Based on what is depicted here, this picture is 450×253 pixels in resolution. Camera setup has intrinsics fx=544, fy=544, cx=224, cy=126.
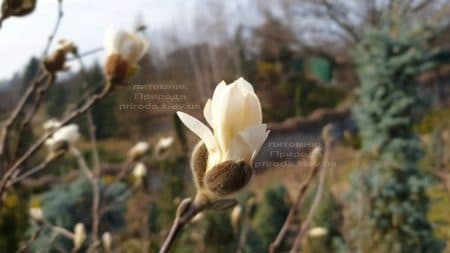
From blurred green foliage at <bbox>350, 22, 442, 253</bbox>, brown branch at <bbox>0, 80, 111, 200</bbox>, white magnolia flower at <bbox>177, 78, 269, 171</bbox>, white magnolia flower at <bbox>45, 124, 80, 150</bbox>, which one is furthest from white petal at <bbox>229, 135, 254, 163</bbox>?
blurred green foliage at <bbox>350, 22, 442, 253</bbox>

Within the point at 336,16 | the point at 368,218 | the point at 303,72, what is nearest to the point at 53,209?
the point at 368,218

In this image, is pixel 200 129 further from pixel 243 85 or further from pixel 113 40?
Answer: pixel 113 40

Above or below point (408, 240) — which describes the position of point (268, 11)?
above

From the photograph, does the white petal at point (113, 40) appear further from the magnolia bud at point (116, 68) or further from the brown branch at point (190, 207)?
the brown branch at point (190, 207)

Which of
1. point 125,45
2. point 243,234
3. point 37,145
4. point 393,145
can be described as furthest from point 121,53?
point 393,145

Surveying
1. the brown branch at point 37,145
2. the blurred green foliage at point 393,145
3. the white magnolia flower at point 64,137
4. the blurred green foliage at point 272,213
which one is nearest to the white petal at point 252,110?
the brown branch at point 37,145

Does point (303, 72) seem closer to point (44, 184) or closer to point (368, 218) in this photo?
point (44, 184)
